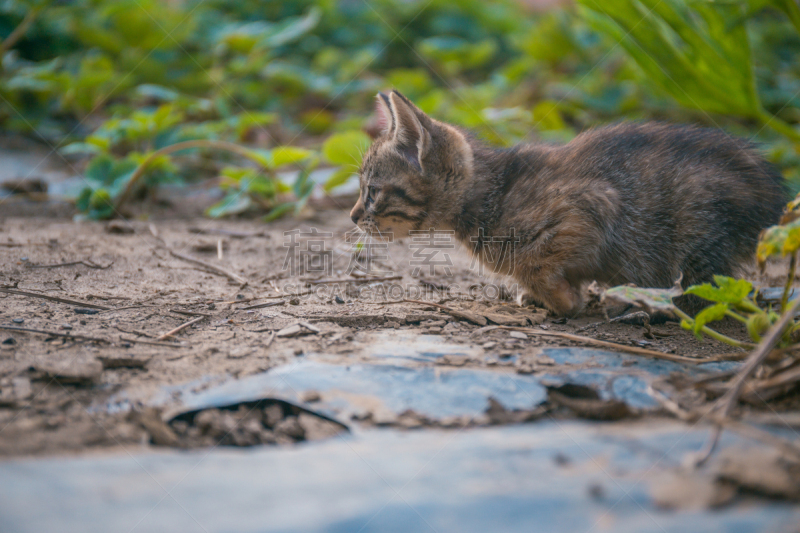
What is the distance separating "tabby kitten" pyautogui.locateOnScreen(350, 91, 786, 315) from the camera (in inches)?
106

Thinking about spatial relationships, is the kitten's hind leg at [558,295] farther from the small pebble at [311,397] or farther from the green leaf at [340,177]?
the green leaf at [340,177]

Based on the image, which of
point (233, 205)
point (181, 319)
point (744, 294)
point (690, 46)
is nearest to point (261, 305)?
point (181, 319)

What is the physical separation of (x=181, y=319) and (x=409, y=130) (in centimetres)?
153

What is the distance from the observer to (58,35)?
634cm

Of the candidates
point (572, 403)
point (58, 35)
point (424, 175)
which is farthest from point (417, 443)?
point (58, 35)

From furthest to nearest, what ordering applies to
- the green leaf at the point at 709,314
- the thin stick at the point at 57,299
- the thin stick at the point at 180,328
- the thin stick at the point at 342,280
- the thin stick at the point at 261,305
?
the thin stick at the point at 342,280, the thin stick at the point at 261,305, the thin stick at the point at 57,299, the thin stick at the point at 180,328, the green leaf at the point at 709,314

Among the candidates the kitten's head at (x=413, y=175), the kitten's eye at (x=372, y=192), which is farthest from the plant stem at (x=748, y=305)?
the kitten's eye at (x=372, y=192)

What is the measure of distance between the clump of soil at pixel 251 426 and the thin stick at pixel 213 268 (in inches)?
56.6

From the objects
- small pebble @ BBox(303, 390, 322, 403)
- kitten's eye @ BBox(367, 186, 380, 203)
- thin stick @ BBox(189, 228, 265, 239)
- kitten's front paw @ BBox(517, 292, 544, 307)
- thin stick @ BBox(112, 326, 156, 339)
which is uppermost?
kitten's eye @ BBox(367, 186, 380, 203)

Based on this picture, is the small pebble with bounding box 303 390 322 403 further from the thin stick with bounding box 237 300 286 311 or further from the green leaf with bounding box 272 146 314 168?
the green leaf with bounding box 272 146 314 168

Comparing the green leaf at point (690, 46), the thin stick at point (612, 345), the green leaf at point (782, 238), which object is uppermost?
the green leaf at point (690, 46)

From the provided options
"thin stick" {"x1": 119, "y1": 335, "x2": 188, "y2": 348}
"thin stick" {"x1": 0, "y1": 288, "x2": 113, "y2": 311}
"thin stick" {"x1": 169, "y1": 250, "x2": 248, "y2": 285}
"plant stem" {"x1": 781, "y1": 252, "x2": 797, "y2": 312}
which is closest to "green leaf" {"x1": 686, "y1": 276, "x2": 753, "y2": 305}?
"plant stem" {"x1": 781, "y1": 252, "x2": 797, "y2": 312}

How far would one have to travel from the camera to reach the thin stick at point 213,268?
3041mm

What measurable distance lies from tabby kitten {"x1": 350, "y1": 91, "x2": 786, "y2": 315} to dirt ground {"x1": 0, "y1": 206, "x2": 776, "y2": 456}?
289mm
